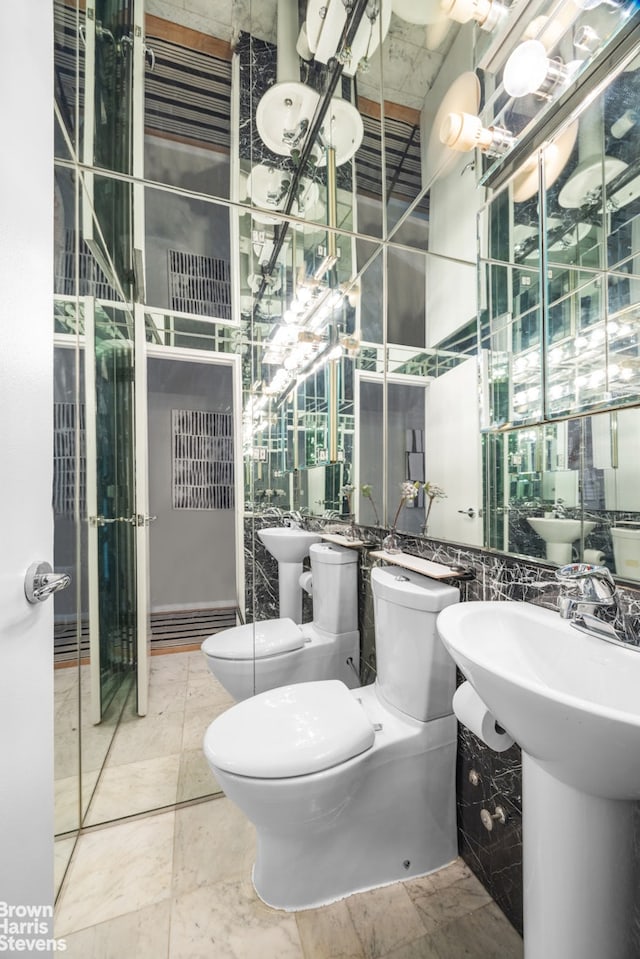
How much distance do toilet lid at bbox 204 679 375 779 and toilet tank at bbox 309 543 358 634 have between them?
46 cm

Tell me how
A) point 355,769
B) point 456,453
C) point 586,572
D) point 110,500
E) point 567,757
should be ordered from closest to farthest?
point 567,757
point 586,572
point 355,769
point 456,453
point 110,500

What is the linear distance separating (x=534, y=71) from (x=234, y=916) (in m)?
2.47

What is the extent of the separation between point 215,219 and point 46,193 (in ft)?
3.75

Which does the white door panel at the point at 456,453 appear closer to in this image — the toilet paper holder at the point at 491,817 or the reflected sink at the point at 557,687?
the reflected sink at the point at 557,687

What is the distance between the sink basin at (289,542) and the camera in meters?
1.84

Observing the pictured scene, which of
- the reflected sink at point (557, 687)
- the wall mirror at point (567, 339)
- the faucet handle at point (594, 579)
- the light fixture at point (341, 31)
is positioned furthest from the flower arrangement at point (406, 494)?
the light fixture at point (341, 31)

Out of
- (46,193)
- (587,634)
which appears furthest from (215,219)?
(587,634)

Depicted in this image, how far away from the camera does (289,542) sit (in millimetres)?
1869

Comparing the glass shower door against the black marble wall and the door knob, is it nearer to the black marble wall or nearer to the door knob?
the door knob

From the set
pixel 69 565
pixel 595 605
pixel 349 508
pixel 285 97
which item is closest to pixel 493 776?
pixel 595 605

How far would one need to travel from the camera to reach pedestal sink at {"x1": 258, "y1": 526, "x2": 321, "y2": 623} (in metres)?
1.83

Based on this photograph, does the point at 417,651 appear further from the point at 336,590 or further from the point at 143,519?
the point at 143,519

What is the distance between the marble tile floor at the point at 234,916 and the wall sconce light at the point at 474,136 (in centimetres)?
225

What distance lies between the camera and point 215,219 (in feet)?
5.50
